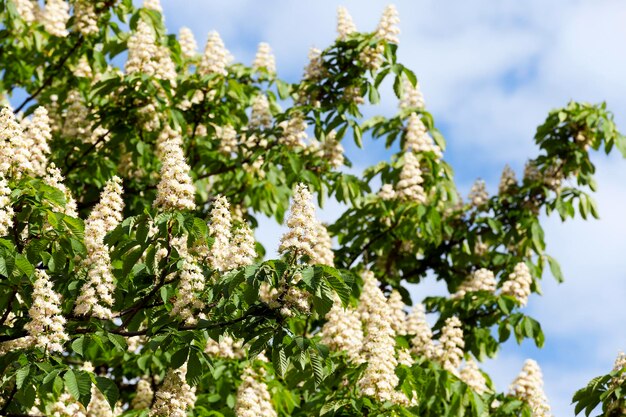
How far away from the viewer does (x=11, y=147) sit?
6.68 m

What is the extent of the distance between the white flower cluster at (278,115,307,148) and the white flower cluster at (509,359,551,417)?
3.15 meters

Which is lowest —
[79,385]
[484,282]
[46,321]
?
[79,385]

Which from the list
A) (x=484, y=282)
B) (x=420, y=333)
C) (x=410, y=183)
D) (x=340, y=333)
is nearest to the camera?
(x=340, y=333)

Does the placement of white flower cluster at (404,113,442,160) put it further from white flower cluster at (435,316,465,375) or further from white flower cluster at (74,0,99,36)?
white flower cluster at (74,0,99,36)

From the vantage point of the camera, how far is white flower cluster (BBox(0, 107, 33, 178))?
6.61 m

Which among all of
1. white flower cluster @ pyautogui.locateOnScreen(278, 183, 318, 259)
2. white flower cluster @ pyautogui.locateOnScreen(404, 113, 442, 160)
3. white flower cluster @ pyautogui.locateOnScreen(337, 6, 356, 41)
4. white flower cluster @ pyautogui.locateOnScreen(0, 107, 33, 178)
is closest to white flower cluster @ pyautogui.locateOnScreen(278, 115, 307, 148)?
white flower cluster @ pyautogui.locateOnScreen(337, 6, 356, 41)

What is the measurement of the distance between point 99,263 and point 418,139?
599 cm

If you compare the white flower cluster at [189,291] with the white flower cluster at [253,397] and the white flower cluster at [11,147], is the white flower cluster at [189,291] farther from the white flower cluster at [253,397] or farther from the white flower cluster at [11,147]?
the white flower cluster at [253,397]

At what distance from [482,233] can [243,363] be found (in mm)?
4399

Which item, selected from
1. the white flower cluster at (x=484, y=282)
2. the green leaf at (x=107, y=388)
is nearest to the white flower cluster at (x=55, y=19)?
the white flower cluster at (x=484, y=282)

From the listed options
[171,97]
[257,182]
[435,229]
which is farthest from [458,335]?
[171,97]

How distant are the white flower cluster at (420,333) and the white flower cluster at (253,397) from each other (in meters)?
1.63

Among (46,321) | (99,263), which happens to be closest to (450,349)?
(99,263)

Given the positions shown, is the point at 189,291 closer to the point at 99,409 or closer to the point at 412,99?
the point at 99,409
